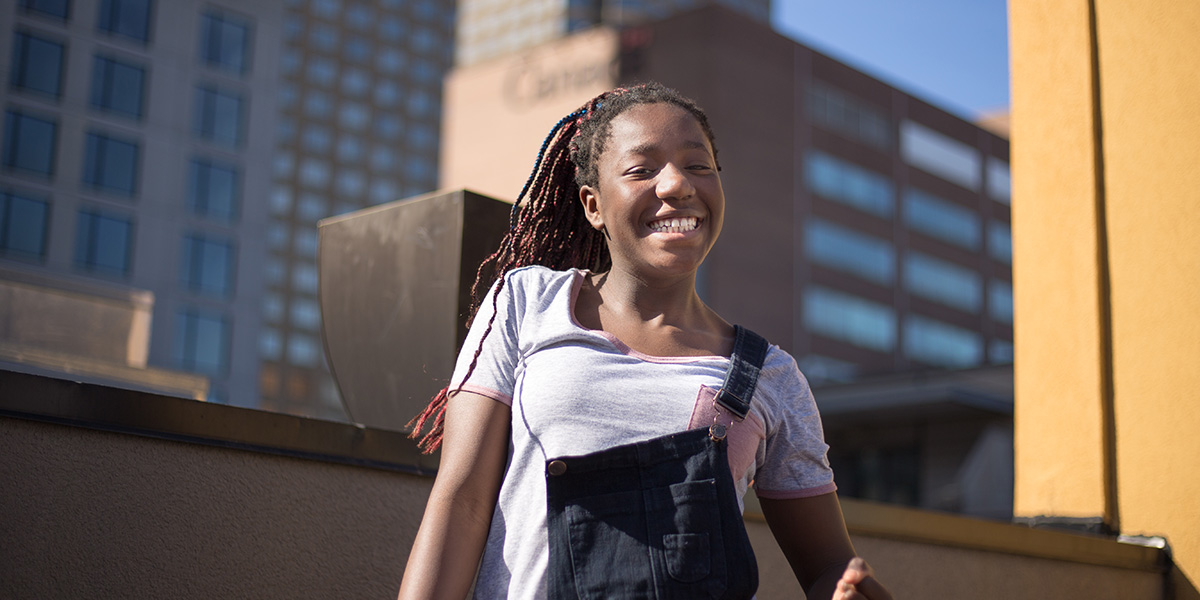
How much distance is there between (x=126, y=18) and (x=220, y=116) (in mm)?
5456

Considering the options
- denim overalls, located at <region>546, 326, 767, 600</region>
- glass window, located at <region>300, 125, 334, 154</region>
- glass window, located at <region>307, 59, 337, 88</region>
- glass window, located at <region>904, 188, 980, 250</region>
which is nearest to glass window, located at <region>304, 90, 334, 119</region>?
glass window, located at <region>307, 59, 337, 88</region>

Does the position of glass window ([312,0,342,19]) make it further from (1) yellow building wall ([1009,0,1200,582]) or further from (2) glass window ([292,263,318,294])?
(1) yellow building wall ([1009,0,1200,582])

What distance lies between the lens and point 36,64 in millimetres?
41500

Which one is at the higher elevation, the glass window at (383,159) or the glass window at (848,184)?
the glass window at (383,159)

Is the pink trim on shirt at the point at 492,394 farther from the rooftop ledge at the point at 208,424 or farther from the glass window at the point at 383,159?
the glass window at the point at 383,159

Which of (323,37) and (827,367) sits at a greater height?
→ (323,37)

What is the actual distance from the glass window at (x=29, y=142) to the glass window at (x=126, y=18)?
4.43 m

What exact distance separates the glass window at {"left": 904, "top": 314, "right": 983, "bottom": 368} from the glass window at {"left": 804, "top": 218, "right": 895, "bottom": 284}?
3.72m

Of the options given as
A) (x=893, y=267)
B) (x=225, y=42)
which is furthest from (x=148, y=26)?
(x=893, y=267)

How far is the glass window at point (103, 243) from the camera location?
137 ft

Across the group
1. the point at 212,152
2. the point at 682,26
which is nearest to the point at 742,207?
the point at 682,26

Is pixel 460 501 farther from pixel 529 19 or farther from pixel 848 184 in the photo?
pixel 529 19

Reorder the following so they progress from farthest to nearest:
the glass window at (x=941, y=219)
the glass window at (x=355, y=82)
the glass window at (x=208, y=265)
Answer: the glass window at (x=355, y=82) < the glass window at (x=941, y=219) < the glass window at (x=208, y=265)

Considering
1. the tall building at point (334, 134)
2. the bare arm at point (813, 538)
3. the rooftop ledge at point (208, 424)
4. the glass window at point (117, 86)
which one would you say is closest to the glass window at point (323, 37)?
the tall building at point (334, 134)
